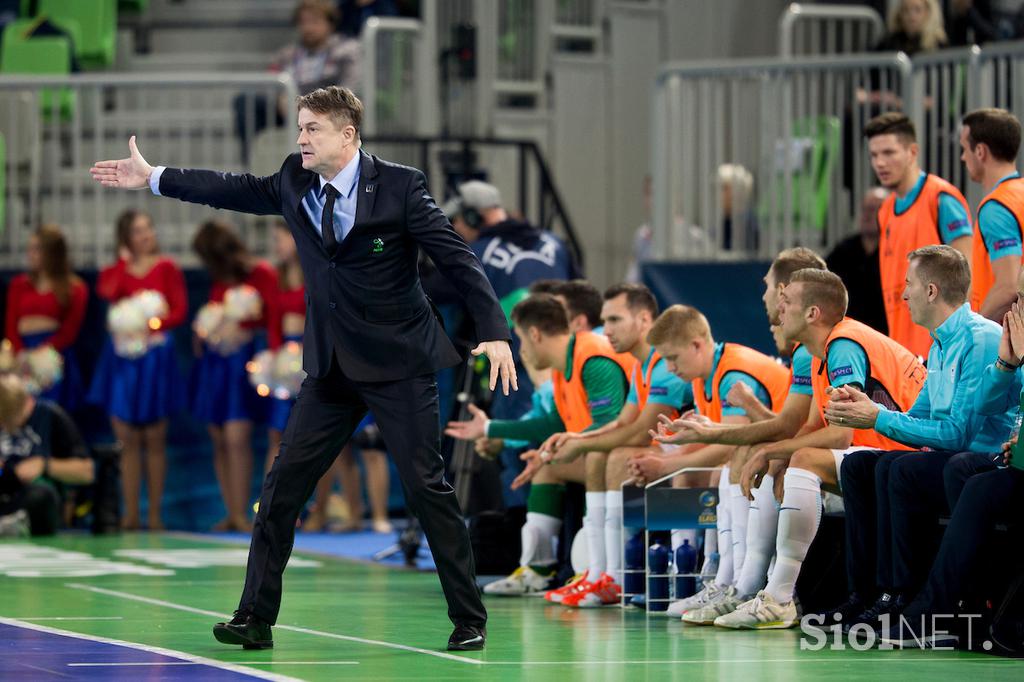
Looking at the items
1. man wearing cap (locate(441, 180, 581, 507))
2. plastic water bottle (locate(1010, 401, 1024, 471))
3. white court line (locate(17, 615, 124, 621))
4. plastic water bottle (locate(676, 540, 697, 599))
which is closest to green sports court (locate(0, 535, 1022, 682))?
white court line (locate(17, 615, 124, 621))

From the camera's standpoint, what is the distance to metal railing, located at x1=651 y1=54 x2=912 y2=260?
12297 mm

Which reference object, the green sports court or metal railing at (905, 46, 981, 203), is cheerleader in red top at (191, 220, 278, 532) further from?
metal railing at (905, 46, 981, 203)

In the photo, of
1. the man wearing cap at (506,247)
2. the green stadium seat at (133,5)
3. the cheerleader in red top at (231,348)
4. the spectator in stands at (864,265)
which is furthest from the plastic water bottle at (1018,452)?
the green stadium seat at (133,5)

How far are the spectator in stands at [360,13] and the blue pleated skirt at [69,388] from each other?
376cm

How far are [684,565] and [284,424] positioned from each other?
18.3ft

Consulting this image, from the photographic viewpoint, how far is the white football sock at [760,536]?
7.73 meters

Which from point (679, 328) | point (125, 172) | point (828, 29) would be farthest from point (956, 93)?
point (125, 172)

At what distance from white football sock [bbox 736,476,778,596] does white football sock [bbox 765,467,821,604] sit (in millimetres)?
167

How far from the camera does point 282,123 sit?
14.5 meters

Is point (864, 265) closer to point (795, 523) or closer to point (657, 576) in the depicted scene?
point (657, 576)

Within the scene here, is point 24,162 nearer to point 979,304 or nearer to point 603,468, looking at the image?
point 603,468

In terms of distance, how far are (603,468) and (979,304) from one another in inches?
73.6

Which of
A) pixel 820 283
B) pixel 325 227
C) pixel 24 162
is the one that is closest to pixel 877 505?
pixel 820 283

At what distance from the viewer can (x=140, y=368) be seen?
13742 mm
